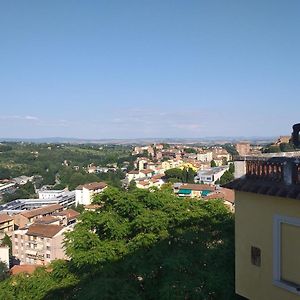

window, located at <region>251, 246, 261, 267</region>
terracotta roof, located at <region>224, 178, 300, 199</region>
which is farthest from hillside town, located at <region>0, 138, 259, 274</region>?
window, located at <region>251, 246, 261, 267</region>

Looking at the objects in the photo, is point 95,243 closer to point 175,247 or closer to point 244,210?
point 175,247

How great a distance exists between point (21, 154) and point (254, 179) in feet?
474

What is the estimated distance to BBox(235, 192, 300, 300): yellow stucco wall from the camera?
13.8 feet

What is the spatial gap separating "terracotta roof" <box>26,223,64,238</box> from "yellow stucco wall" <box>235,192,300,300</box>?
114 ft

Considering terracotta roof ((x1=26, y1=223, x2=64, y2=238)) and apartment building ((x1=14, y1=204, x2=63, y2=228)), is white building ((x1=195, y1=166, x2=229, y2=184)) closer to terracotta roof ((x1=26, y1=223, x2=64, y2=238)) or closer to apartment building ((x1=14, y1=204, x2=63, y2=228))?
apartment building ((x1=14, y1=204, x2=63, y2=228))

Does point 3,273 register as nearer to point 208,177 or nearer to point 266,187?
point 266,187

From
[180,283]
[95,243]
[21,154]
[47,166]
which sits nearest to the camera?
[180,283]

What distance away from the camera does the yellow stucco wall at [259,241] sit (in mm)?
4210

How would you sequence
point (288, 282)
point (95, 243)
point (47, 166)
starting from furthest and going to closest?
point (47, 166)
point (95, 243)
point (288, 282)

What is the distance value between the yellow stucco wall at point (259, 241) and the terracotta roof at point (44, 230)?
34.8 meters

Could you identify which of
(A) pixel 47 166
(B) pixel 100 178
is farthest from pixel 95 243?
(A) pixel 47 166

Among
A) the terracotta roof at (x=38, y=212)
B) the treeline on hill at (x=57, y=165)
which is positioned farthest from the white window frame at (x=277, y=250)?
the treeline on hill at (x=57, y=165)

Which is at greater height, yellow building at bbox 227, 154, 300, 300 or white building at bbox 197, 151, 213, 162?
yellow building at bbox 227, 154, 300, 300

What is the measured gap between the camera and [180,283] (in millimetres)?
7969
